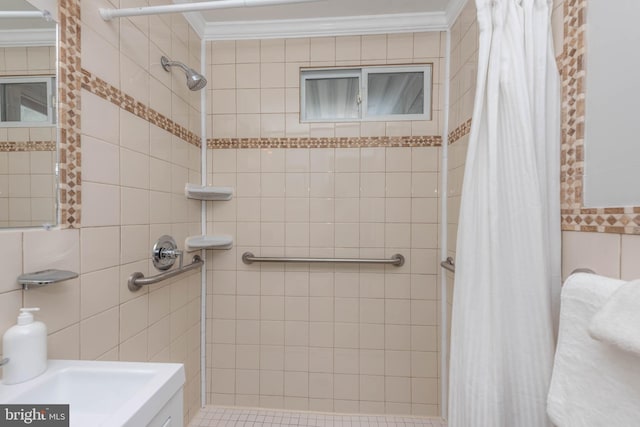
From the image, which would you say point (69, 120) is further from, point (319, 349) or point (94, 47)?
point (319, 349)

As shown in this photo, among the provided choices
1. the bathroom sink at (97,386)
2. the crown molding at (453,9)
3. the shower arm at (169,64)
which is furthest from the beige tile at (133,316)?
the crown molding at (453,9)

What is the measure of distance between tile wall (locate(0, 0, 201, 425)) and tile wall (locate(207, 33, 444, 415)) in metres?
0.27

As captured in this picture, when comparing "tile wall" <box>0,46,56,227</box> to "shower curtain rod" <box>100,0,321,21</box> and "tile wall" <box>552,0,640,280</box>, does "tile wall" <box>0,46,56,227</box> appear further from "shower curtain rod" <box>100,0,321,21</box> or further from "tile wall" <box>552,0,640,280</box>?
"tile wall" <box>552,0,640,280</box>

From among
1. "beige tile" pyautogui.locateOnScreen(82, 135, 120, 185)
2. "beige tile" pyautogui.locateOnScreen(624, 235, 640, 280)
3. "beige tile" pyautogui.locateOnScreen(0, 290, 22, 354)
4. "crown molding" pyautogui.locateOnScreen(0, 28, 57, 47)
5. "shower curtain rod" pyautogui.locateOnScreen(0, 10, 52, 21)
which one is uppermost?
"shower curtain rod" pyautogui.locateOnScreen(0, 10, 52, 21)

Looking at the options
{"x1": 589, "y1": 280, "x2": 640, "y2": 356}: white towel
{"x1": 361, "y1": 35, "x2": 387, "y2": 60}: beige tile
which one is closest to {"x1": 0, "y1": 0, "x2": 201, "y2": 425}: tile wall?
{"x1": 361, "y1": 35, "x2": 387, "y2": 60}: beige tile

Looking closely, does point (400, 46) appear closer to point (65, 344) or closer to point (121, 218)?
point (121, 218)

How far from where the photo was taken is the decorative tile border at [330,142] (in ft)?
5.63

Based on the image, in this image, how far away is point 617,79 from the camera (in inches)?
27.2

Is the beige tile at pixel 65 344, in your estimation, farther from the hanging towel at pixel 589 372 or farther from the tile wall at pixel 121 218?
the hanging towel at pixel 589 372

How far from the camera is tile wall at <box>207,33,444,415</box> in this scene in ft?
5.66

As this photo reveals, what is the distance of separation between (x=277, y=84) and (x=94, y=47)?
97cm

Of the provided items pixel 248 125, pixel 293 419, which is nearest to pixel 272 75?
pixel 248 125

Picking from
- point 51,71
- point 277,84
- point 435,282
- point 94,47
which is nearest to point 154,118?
point 94,47

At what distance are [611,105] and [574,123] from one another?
3.8 inches
